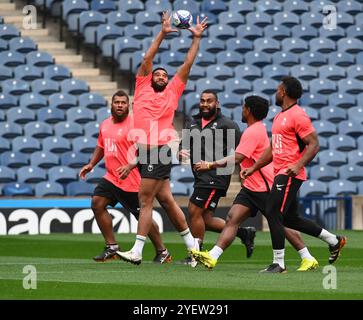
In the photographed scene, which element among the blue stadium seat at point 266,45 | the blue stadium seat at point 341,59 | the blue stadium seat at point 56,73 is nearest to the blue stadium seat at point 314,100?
the blue stadium seat at point 341,59

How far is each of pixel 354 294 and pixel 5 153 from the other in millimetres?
15909

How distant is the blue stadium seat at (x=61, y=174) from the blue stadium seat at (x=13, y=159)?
0.72m

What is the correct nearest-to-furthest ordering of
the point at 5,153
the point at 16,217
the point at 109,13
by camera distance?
1. the point at 16,217
2. the point at 5,153
3. the point at 109,13

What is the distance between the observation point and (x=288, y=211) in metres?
13.3

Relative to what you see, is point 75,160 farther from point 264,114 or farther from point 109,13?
point 264,114

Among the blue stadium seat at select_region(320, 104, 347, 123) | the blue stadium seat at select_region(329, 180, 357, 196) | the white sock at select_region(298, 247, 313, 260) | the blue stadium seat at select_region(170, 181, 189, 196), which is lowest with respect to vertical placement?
the blue stadium seat at select_region(329, 180, 357, 196)

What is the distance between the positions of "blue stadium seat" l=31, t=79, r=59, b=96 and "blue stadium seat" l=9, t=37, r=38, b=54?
1646mm

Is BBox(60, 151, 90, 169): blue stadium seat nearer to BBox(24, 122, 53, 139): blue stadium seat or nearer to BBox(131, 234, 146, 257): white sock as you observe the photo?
BBox(24, 122, 53, 139): blue stadium seat

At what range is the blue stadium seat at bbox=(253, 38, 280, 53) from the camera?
2961 cm

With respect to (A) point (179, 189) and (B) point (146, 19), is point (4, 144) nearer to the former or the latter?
(A) point (179, 189)

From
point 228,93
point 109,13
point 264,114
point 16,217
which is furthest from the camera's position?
point 109,13

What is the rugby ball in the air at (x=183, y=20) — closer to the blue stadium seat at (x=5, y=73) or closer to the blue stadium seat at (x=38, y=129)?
the blue stadium seat at (x=38, y=129)

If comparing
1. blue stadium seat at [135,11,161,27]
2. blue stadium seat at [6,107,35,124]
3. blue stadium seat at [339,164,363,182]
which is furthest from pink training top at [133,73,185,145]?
blue stadium seat at [135,11,161,27]
